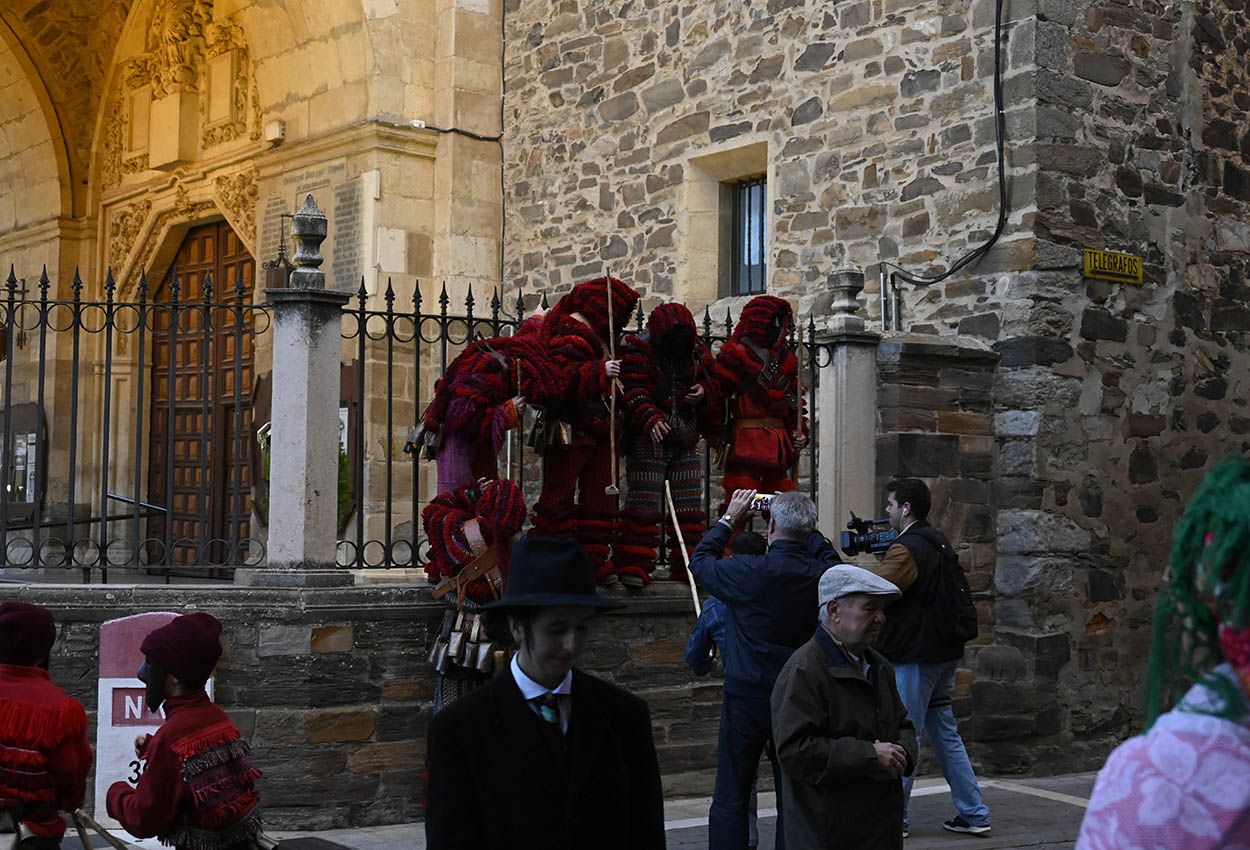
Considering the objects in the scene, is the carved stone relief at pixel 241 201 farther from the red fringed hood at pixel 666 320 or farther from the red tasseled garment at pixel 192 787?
the red tasseled garment at pixel 192 787

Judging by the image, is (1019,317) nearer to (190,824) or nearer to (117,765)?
(117,765)

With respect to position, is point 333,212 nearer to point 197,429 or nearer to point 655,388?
point 197,429

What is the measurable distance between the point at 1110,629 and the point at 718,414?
3.24 metres

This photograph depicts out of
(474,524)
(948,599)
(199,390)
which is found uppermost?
(199,390)

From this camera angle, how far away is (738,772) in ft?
19.4

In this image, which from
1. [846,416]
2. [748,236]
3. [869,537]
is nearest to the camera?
[869,537]

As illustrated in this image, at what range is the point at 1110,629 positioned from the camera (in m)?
9.82

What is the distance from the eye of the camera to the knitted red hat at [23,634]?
443cm

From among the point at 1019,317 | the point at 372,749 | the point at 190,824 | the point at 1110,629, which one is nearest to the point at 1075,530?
the point at 1110,629

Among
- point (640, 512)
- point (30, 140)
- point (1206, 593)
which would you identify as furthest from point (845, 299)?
point (30, 140)

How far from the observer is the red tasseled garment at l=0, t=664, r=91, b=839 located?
431 centimetres

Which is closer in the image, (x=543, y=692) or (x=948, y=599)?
(x=543, y=692)

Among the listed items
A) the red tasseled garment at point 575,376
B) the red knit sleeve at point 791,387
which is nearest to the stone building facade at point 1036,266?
the red knit sleeve at point 791,387

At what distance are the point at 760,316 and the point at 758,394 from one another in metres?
0.41
